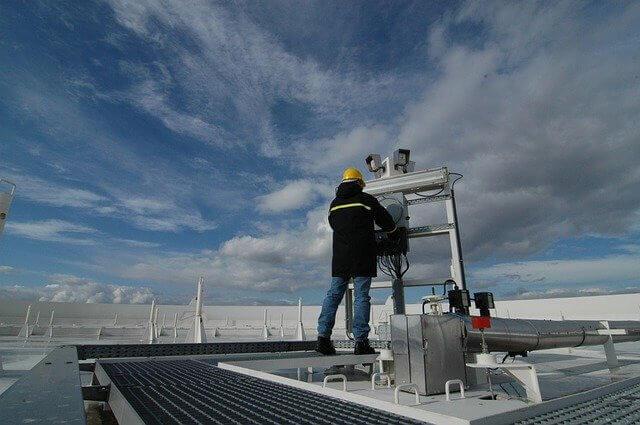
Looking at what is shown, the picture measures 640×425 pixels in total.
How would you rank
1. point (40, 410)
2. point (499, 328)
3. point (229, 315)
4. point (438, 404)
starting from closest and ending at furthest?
point (40, 410) < point (438, 404) < point (499, 328) < point (229, 315)

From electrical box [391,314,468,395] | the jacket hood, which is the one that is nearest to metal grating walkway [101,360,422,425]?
electrical box [391,314,468,395]

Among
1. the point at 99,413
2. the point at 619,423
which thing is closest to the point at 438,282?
the point at 619,423

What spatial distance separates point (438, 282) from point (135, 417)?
458 centimetres

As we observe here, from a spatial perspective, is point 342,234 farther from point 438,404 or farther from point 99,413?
point 99,413

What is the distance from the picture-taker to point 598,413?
54.5 inches

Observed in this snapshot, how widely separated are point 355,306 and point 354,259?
51cm

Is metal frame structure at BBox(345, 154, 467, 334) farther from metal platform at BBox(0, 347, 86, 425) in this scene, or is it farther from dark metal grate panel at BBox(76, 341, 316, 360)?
metal platform at BBox(0, 347, 86, 425)

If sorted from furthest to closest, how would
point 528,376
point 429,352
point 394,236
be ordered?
point 394,236, point 429,352, point 528,376

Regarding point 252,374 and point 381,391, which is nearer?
point 252,374

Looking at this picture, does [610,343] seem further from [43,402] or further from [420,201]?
[43,402]

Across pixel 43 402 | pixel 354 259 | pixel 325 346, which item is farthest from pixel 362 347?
pixel 43 402

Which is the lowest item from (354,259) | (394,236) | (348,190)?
(354,259)

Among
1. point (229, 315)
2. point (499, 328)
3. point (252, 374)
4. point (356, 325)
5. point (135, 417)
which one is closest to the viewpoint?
point (135, 417)

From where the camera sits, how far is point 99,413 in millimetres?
2736
